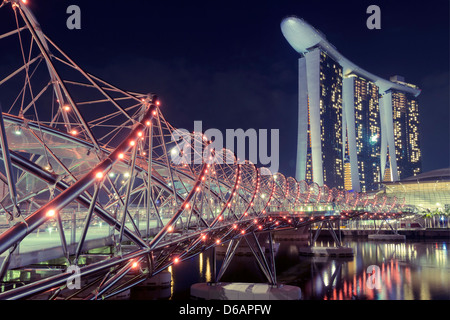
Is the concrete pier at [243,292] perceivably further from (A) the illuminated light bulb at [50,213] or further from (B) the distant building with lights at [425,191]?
(B) the distant building with lights at [425,191]

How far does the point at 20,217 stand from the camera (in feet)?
26.8

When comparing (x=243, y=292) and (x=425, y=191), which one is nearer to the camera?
(x=243, y=292)

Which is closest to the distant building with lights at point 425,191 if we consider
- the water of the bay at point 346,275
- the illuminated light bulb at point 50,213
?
the water of the bay at point 346,275

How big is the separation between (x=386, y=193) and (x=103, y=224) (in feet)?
541

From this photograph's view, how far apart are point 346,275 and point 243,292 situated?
19.5 m

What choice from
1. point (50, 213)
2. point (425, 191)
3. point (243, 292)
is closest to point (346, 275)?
point (243, 292)

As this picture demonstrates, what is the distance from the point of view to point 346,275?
163 ft

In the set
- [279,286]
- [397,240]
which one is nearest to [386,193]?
[397,240]

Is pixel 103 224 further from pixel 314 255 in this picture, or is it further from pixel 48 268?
pixel 314 255

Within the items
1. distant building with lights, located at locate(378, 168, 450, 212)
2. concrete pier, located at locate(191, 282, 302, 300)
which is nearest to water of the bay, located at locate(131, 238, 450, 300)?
concrete pier, located at locate(191, 282, 302, 300)

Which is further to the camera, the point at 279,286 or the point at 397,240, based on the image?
the point at 397,240

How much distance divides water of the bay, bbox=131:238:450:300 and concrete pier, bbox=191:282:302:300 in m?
1.70

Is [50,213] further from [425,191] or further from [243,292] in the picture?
[425,191]

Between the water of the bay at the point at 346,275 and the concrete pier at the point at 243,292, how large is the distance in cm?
170
